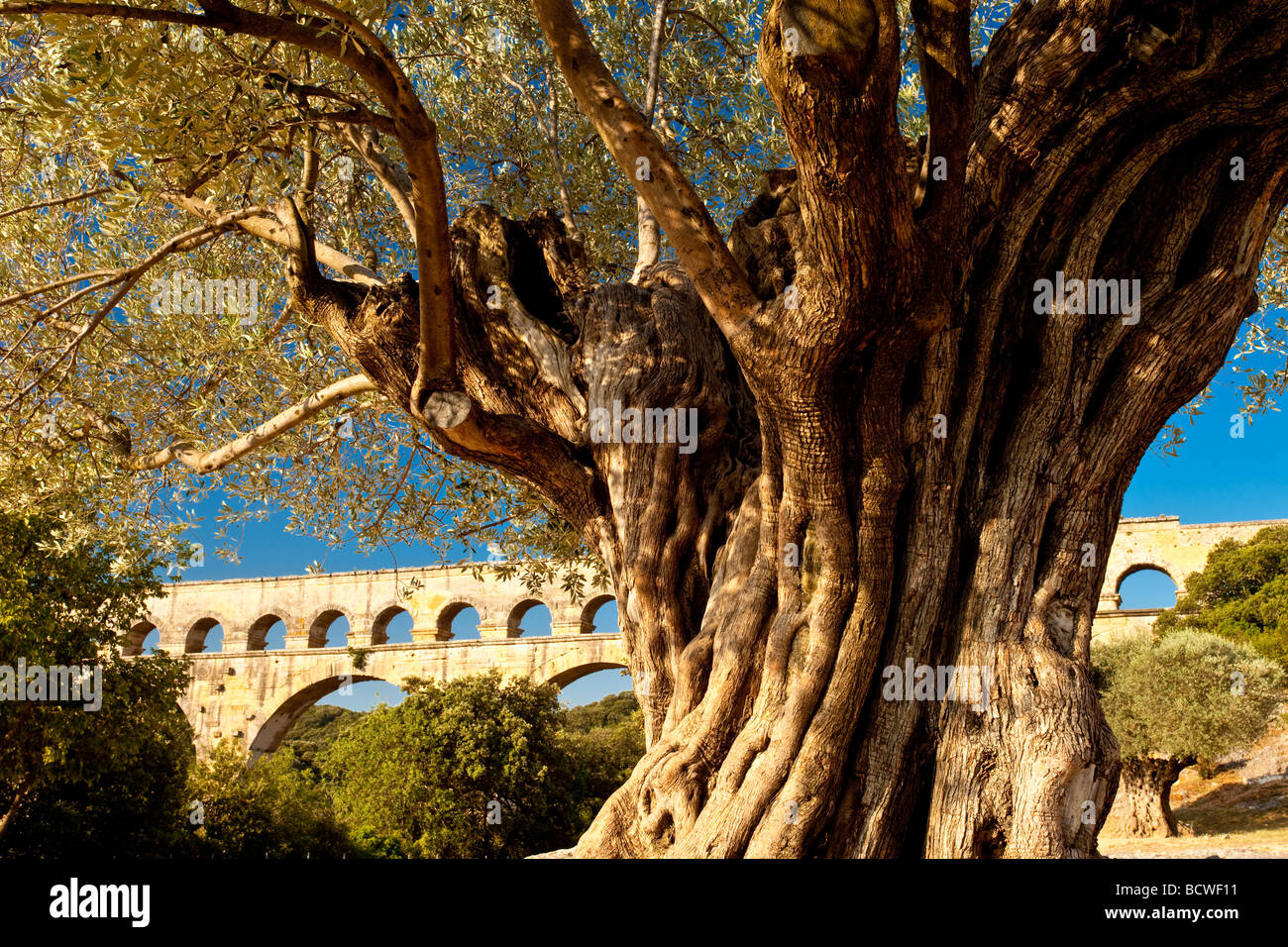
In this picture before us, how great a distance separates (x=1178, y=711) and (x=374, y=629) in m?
25.9

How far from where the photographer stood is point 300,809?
53.3 feet

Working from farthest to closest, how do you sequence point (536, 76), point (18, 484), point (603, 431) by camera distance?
point (536, 76)
point (18, 484)
point (603, 431)

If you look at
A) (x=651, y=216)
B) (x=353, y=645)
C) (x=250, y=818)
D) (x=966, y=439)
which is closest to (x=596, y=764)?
(x=250, y=818)

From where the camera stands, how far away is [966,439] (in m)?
4.32

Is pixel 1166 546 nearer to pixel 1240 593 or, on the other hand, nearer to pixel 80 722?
pixel 1240 593

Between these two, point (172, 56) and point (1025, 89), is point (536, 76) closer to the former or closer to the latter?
point (172, 56)

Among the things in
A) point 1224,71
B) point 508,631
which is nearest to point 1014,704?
point 1224,71

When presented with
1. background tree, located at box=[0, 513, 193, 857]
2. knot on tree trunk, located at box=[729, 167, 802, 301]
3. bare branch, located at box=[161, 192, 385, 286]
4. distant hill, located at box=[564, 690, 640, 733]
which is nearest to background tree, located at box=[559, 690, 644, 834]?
background tree, located at box=[0, 513, 193, 857]

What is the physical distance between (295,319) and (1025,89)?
22.8 ft

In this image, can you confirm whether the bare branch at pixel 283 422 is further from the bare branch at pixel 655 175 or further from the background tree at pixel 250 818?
the background tree at pixel 250 818

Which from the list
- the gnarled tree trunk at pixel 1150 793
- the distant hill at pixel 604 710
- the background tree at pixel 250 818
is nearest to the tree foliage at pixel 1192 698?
the gnarled tree trunk at pixel 1150 793

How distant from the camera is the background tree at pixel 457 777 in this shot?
17234 mm

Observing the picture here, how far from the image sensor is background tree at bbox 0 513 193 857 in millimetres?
12195

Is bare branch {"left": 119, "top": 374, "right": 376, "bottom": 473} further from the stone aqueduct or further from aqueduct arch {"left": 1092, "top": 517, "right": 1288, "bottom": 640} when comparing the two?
aqueduct arch {"left": 1092, "top": 517, "right": 1288, "bottom": 640}
